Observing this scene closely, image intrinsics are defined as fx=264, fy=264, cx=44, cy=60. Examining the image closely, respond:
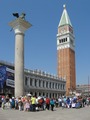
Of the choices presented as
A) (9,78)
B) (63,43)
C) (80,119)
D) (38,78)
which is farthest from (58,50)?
(80,119)

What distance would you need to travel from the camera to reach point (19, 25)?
74.7ft

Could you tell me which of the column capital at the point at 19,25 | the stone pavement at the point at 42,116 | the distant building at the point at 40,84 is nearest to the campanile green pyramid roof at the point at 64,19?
the distant building at the point at 40,84

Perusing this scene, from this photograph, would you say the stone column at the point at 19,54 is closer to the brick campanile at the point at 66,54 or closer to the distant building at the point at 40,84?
the distant building at the point at 40,84

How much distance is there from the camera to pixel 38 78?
7375cm

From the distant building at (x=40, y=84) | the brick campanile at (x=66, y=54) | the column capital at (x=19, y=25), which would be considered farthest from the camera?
the brick campanile at (x=66, y=54)

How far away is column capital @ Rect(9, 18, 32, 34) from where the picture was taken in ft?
74.1

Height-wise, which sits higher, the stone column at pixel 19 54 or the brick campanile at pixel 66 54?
the brick campanile at pixel 66 54

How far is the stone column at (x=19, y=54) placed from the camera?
22.3 m

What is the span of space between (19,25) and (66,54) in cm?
7653

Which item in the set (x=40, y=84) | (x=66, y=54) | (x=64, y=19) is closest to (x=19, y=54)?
(x=40, y=84)

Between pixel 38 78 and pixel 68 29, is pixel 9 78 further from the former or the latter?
pixel 68 29

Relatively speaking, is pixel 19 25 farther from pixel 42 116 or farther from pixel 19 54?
pixel 42 116

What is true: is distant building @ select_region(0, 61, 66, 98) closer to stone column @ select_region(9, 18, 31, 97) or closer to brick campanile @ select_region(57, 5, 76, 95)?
brick campanile @ select_region(57, 5, 76, 95)

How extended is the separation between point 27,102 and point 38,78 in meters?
55.2
